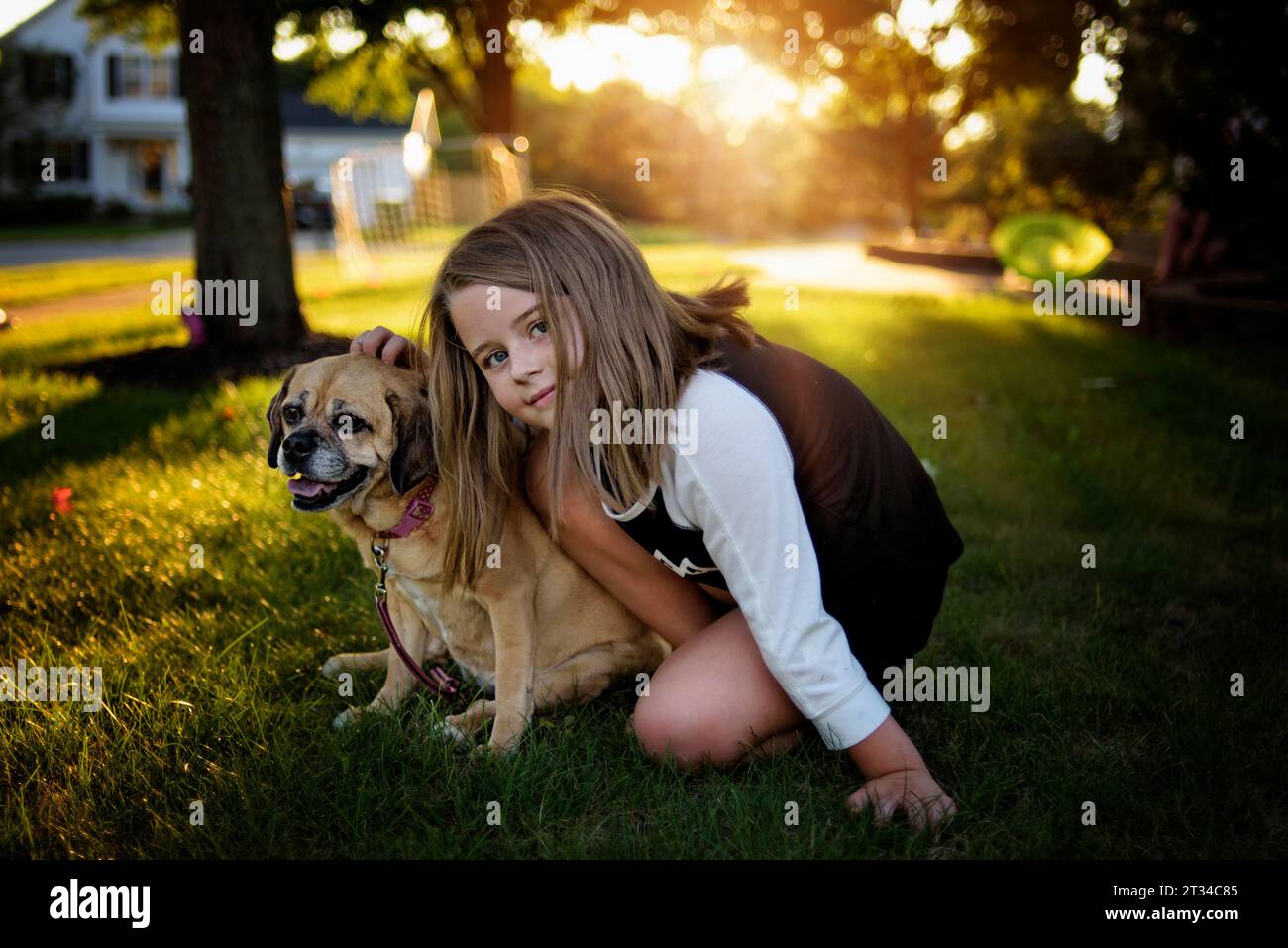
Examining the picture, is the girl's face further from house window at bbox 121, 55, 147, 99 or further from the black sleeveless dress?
house window at bbox 121, 55, 147, 99

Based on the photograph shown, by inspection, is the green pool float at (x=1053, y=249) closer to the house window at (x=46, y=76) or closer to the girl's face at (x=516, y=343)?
the girl's face at (x=516, y=343)

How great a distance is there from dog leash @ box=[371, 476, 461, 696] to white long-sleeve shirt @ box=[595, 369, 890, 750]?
811 millimetres

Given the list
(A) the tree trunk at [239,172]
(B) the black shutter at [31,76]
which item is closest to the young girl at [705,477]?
(A) the tree trunk at [239,172]

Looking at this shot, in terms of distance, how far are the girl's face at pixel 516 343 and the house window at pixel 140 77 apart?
43.7m

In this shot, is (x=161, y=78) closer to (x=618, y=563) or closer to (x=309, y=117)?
(x=309, y=117)

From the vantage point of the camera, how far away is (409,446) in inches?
108

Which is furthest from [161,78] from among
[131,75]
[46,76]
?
[46,76]

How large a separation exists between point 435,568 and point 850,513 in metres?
1.19

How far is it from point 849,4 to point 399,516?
15.8 meters

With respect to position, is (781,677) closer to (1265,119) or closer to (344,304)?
(1265,119)

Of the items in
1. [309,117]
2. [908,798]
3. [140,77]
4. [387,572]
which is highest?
[309,117]

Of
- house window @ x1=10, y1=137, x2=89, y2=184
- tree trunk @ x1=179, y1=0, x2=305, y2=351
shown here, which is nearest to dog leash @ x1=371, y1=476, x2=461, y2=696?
tree trunk @ x1=179, y1=0, x2=305, y2=351

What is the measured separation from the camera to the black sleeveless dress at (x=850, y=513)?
250 centimetres

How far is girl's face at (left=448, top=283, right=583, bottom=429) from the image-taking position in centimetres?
245
